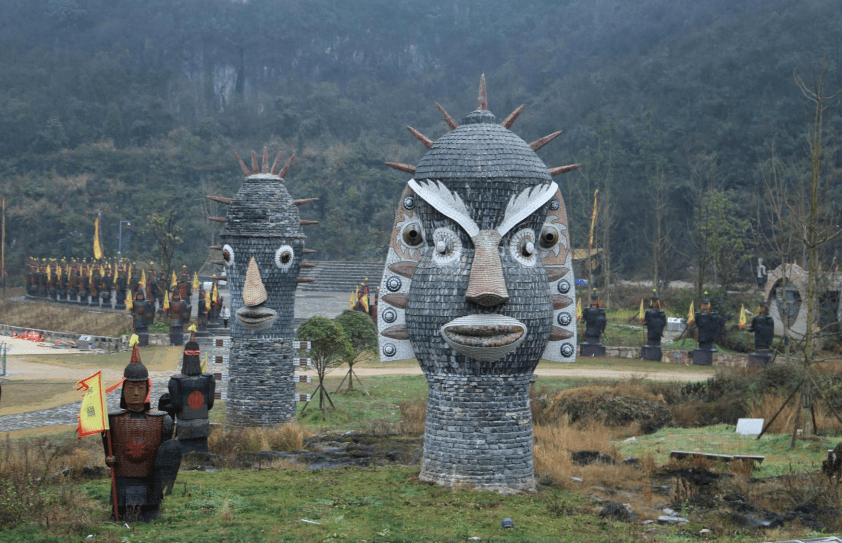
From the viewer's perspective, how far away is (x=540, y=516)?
10578 millimetres

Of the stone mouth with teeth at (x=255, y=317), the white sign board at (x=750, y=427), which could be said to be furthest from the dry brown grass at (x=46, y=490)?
the white sign board at (x=750, y=427)

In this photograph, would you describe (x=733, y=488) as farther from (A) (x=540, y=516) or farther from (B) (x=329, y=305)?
(B) (x=329, y=305)

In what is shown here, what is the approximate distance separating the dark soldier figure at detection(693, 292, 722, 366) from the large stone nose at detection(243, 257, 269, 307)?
1453cm

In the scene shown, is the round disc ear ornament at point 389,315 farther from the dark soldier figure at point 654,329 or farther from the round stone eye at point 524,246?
the dark soldier figure at point 654,329

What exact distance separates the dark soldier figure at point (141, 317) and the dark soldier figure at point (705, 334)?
17.0 metres

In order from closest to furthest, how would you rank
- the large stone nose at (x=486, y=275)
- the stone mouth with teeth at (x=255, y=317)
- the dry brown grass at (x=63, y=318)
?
the large stone nose at (x=486, y=275), the stone mouth with teeth at (x=255, y=317), the dry brown grass at (x=63, y=318)

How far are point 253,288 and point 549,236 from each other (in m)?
6.06

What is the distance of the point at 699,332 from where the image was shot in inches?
1075

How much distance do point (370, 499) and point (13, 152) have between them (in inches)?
2993

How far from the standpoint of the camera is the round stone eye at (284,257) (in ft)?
54.8

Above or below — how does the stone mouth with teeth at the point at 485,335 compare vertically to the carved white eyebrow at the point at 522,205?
below

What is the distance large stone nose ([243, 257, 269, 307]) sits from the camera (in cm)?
1636

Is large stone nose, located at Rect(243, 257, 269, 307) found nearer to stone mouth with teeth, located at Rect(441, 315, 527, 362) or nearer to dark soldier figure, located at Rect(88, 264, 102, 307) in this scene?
stone mouth with teeth, located at Rect(441, 315, 527, 362)

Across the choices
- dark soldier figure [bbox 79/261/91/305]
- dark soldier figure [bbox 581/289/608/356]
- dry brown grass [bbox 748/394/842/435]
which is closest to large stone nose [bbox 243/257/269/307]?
dry brown grass [bbox 748/394/842/435]
